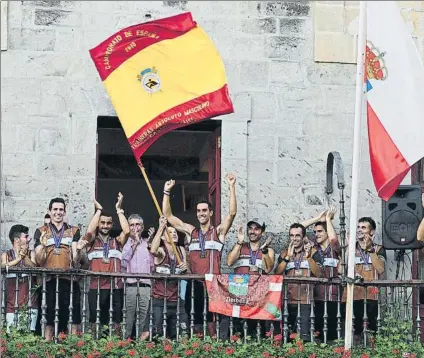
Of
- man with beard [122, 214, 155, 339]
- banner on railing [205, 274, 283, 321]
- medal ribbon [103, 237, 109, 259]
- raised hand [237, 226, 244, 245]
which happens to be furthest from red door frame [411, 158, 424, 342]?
medal ribbon [103, 237, 109, 259]

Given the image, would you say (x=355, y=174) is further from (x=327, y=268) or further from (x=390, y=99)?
(x=327, y=268)

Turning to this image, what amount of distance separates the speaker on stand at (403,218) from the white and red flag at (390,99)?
1.41 m

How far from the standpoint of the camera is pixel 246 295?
16.0m

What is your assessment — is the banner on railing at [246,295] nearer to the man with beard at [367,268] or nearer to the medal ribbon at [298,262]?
the medal ribbon at [298,262]

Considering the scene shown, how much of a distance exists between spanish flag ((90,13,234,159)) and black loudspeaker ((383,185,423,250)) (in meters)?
2.14

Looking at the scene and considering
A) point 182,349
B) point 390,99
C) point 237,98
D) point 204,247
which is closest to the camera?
point 182,349

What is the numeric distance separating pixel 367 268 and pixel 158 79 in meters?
3.01

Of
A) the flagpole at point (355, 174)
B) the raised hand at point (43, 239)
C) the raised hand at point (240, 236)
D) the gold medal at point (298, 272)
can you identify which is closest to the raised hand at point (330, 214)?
the gold medal at point (298, 272)

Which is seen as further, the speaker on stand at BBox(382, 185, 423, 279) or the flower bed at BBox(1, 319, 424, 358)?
the speaker on stand at BBox(382, 185, 423, 279)

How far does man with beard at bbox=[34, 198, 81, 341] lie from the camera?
52.7 feet

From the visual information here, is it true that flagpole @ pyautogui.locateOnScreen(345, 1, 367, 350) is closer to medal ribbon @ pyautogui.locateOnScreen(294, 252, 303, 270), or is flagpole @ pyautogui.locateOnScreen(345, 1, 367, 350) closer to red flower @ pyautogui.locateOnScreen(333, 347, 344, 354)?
red flower @ pyautogui.locateOnScreen(333, 347, 344, 354)

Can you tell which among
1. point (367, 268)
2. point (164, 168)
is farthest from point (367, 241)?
point (164, 168)

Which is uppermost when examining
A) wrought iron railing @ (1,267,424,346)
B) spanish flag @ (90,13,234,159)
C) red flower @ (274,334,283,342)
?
spanish flag @ (90,13,234,159)

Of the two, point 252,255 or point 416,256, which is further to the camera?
point 416,256
